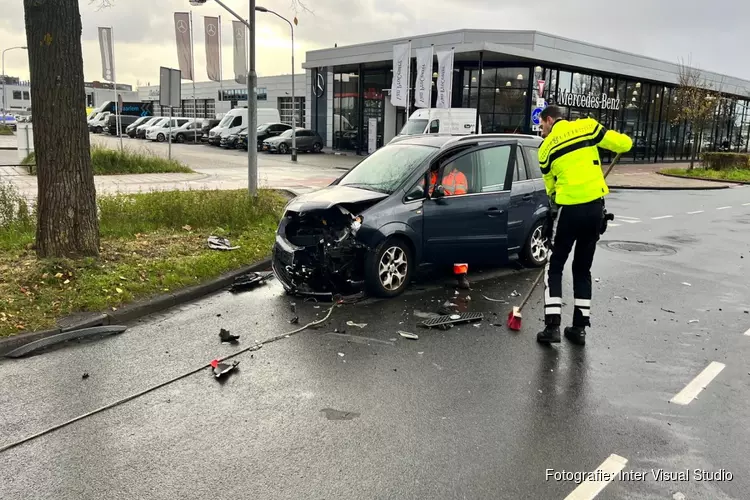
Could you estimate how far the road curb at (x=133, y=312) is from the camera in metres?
5.14

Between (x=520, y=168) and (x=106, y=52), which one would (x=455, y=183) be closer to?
(x=520, y=168)

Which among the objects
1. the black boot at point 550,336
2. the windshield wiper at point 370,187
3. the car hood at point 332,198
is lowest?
the black boot at point 550,336

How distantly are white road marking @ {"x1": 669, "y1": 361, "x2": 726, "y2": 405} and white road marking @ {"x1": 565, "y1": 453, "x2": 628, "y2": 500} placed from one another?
1104 mm

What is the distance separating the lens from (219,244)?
867cm

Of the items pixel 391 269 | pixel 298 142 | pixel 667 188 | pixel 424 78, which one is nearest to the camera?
pixel 391 269

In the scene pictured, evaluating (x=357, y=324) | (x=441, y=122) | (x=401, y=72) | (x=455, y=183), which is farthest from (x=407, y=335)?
(x=401, y=72)

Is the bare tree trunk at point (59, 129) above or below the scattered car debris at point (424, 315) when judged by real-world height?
above

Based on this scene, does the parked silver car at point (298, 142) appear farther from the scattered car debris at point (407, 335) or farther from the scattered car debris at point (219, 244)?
the scattered car debris at point (407, 335)

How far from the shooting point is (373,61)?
34.8 metres

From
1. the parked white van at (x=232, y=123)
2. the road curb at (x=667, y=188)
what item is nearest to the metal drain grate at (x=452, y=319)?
the road curb at (x=667, y=188)

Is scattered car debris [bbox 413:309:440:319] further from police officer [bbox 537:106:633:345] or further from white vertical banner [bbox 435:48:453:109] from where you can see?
white vertical banner [bbox 435:48:453:109]

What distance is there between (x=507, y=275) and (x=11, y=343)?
5745mm

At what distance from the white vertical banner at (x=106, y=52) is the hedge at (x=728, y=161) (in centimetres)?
3125

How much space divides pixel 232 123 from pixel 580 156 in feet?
123
